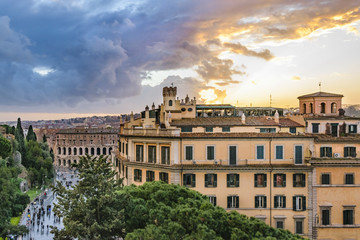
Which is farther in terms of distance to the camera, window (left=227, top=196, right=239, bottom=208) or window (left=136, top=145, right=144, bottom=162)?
window (left=136, top=145, right=144, bottom=162)

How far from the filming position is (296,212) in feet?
120

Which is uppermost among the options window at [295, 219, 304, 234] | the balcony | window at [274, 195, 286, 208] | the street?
the balcony

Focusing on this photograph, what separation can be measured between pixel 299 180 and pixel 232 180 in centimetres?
583

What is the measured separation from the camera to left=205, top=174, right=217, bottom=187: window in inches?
1421

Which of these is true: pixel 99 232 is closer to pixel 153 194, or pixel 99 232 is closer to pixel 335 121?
Result: pixel 153 194

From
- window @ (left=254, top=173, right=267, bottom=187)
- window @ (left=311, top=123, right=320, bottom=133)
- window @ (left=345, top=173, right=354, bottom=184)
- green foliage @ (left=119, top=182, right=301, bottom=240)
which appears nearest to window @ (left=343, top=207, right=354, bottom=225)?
window @ (left=345, top=173, right=354, bottom=184)

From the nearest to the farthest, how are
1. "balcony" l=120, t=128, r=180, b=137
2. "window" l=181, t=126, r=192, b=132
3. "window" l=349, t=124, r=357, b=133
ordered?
"balcony" l=120, t=128, r=180, b=137, "window" l=181, t=126, r=192, b=132, "window" l=349, t=124, r=357, b=133

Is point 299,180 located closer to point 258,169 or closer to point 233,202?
point 258,169

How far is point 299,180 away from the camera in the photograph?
121 feet

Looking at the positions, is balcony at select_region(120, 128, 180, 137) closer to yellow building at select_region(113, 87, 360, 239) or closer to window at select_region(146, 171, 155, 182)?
yellow building at select_region(113, 87, 360, 239)

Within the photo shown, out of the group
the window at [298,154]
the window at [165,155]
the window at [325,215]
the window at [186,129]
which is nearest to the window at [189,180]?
the window at [165,155]

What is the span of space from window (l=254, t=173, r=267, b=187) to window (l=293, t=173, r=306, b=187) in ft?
8.74

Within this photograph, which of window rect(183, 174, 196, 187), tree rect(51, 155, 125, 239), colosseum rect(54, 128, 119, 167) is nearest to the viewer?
tree rect(51, 155, 125, 239)

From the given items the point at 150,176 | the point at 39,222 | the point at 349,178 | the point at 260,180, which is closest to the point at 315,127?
the point at 349,178
